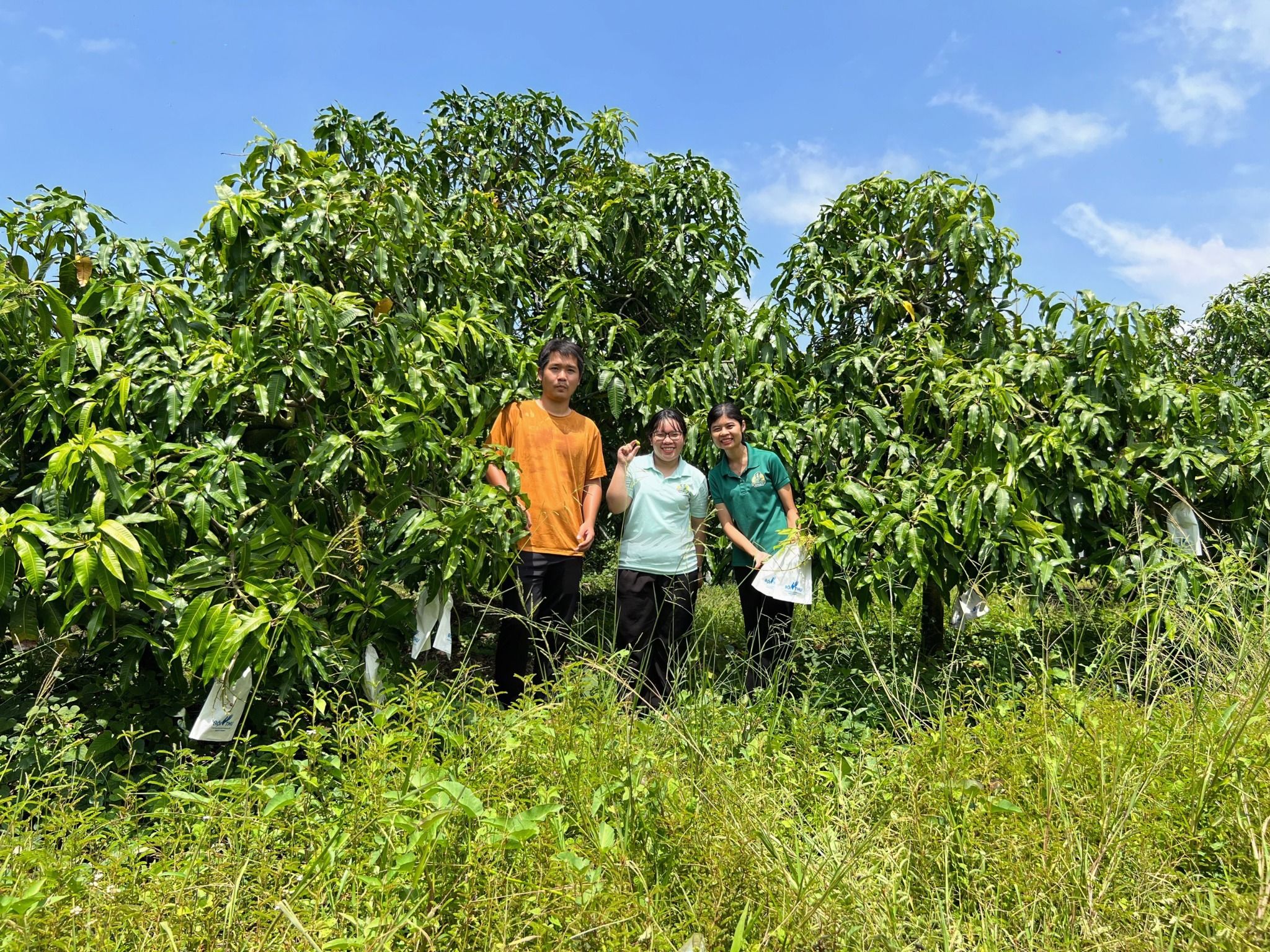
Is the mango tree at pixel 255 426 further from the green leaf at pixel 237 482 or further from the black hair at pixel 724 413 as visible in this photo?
the black hair at pixel 724 413

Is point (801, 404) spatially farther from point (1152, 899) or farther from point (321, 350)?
point (1152, 899)

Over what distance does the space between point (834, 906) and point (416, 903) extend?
75 centimetres

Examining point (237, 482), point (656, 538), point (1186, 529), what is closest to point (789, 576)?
point (656, 538)

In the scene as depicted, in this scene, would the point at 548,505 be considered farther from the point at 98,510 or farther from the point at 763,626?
the point at 98,510

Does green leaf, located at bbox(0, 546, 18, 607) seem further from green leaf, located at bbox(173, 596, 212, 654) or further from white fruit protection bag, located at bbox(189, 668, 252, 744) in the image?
white fruit protection bag, located at bbox(189, 668, 252, 744)

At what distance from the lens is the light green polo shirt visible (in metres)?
3.12

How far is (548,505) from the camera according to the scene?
3.02 metres

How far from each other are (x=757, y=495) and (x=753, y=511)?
2.6 inches

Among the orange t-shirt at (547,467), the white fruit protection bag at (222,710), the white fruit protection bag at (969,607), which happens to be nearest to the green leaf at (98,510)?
the white fruit protection bag at (222,710)

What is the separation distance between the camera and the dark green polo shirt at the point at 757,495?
314 cm

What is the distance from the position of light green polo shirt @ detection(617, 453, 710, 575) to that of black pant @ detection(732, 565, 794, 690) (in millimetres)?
259

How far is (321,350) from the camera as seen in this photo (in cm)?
246

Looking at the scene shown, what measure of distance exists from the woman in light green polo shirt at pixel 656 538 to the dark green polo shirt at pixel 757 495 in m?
0.09

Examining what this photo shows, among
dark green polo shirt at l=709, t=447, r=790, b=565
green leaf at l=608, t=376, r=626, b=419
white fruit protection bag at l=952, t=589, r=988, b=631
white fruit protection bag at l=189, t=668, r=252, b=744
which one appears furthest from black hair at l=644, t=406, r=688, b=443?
white fruit protection bag at l=189, t=668, r=252, b=744
